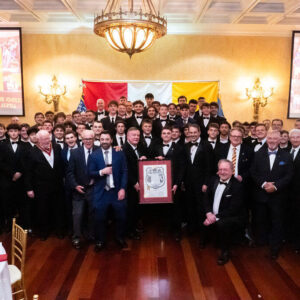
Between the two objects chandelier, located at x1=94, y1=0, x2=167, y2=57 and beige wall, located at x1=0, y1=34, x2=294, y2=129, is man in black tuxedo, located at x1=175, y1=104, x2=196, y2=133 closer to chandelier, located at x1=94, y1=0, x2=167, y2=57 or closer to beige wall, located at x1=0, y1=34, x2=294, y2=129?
chandelier, located at x1=94, y1=0, x2=167, y2=57

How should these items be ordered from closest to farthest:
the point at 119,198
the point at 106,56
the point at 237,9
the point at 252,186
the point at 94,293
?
the point at 94,293 < the point at 119,198 < the point at 252,186 < the point at 237,9 < the point at 106,56

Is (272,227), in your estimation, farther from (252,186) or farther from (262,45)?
(262,45)

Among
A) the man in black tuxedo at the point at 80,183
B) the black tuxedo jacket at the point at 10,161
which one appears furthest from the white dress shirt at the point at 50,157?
the black tuxedo jacket at the point at 10,161

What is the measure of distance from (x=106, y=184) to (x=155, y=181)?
711 mm

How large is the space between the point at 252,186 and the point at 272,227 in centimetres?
69

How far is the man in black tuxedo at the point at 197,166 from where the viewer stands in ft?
15.5

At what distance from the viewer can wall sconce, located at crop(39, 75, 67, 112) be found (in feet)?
29.1

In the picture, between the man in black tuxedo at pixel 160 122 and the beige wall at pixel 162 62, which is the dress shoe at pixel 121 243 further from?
the beige wall at pixel 162 62

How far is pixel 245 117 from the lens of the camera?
30.6ft

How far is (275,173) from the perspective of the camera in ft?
13.9

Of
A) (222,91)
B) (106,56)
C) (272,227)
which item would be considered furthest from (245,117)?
(272,227)

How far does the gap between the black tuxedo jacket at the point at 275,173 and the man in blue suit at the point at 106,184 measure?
1905mm

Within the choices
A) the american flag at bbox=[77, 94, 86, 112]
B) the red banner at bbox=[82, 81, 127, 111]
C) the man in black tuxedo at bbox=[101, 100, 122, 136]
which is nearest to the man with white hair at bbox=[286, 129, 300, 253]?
the man in black tuxedo at bbox=[101, 100, 122, 136]

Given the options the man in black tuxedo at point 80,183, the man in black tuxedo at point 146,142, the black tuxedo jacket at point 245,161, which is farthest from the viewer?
the man in black tuxedo at point 146,142
